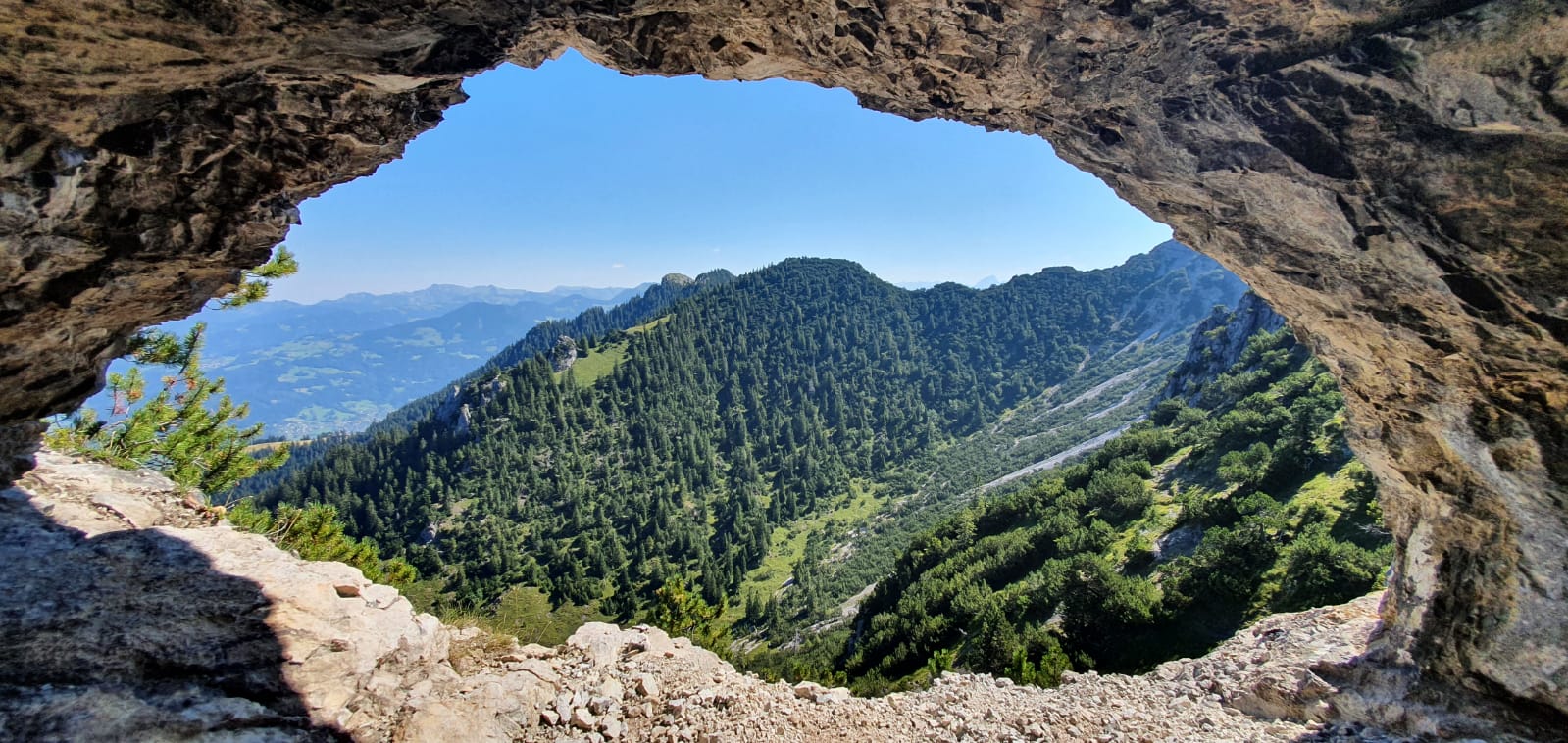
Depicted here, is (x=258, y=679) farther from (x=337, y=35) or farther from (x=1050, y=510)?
(x=1050, y=510)

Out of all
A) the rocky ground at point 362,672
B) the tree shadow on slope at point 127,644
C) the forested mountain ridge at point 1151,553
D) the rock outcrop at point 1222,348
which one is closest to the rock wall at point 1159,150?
the rocky ground at point 362,672

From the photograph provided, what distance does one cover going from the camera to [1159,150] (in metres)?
9.88

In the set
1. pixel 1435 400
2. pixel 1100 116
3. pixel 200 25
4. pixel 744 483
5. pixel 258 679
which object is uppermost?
pixel 1100 116

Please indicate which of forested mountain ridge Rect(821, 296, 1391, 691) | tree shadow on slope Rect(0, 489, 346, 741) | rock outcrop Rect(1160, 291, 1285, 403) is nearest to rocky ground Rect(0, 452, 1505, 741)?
tree shadow on slope Rect(0, 489, 346, 741)

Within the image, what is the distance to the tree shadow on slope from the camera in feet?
23.6

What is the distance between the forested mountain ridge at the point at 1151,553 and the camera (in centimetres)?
2498

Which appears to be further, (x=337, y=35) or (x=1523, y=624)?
(x=1523, y=624)

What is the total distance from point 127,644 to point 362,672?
2.97 metres

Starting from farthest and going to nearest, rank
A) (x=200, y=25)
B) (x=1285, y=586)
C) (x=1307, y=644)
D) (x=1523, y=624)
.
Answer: (x=1285, y=586)
(x=1307, y=644)
(x=1523, y=624)
(x=200, y=25)

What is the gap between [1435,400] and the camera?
9.24 metres

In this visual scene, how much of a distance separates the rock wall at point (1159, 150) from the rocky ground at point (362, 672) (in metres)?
2.26

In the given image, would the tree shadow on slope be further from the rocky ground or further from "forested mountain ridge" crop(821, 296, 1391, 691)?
"forested mountain ridge" crop(821, 296, 1391, 691)

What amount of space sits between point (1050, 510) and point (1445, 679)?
4813 centimetres

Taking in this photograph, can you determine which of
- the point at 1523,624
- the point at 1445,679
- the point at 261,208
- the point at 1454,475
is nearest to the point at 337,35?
the point at 261,208
